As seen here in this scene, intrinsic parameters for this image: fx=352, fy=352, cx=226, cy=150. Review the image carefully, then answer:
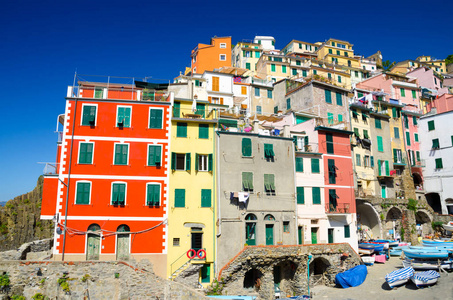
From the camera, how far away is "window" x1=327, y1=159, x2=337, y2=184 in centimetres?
3859

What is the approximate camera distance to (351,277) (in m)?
33.1

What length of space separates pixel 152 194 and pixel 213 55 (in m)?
49.8

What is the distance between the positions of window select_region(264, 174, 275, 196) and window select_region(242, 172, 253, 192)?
1549mm

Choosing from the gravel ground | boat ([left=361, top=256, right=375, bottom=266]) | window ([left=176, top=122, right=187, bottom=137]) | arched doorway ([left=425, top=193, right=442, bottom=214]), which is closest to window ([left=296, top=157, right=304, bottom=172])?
the gravel ground

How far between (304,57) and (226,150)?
5405 centimetres

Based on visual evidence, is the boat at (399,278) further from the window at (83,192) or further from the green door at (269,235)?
the window at (83,192)

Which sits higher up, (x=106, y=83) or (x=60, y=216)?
(x=106, y=83)

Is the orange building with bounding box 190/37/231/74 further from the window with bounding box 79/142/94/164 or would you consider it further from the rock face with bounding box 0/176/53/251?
the window with bounding box 79/142/94/164

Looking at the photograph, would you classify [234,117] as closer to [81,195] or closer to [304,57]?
[81,195]

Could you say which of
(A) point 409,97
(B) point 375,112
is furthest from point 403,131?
(A) point 409,97

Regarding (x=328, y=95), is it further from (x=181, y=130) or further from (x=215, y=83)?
(x=181, y=130)

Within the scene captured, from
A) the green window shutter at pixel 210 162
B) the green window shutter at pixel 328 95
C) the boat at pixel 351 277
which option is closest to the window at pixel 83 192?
the green window shutter at pixel 210 162

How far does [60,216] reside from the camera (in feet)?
93.8

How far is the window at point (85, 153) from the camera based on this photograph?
30.1 m
